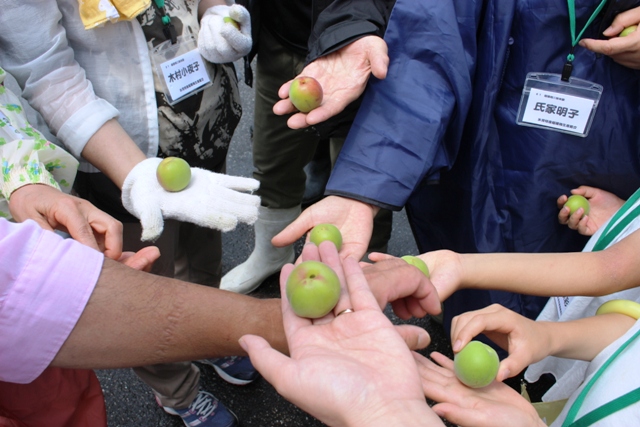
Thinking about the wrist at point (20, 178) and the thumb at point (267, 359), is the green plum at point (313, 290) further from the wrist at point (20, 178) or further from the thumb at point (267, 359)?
the wrist at point (20, 178)

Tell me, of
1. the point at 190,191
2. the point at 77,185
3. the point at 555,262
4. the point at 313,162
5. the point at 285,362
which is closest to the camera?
the point at 285,362

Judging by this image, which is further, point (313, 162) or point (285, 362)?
point (313, 162)

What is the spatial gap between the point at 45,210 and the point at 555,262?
59.3 inches

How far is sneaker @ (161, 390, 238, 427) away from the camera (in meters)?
2.31

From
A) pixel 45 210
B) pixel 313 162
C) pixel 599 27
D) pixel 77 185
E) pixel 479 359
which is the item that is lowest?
pixel 313 162

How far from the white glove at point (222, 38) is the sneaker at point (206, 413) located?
60.3 inches

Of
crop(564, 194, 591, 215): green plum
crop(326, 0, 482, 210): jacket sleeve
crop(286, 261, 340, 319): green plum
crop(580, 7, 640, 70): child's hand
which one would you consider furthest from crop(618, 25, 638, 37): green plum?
crop(286, 261, 340, 319): green plum

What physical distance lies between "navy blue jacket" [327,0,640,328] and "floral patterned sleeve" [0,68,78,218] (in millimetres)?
870

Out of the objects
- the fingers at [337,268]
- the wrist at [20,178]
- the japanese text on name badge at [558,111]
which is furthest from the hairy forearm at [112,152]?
the japanese text on name badge at [558,111]

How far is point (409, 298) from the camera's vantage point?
140 cm

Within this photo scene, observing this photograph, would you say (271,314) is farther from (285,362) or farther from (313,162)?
(313,162)

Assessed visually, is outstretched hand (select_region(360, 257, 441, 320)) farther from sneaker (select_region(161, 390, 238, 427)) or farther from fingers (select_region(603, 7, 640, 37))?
sneaker (select_region(161, 390, 238, 427))

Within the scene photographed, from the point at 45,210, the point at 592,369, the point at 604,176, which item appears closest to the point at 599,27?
the point at 604,176

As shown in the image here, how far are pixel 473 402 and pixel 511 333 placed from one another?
0.22 meters
